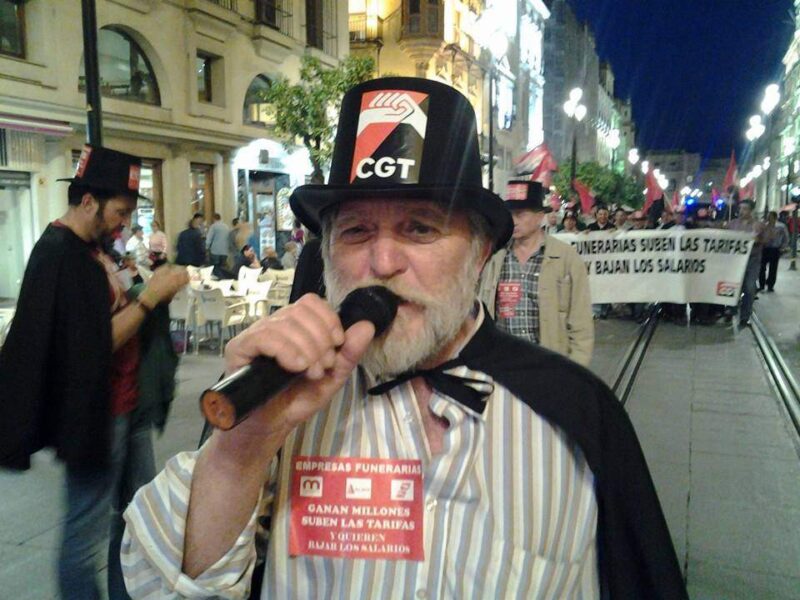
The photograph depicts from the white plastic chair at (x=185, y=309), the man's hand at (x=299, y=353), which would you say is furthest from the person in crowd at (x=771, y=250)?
the man's hand at (x=299, y=353)

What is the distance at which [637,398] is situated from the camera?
7.84 m

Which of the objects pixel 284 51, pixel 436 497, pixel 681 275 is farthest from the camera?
pixel 284 51

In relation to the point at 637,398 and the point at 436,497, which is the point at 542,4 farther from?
the point at 436,497

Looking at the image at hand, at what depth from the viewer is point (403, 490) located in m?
1.46

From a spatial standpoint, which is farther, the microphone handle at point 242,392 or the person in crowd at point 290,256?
the person in crowd at point 290,256

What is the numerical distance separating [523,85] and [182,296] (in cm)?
4823

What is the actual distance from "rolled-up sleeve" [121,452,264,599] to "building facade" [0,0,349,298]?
1396 centimetres

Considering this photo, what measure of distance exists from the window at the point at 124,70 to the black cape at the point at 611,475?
685 inches

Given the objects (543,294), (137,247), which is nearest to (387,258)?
(543,294)

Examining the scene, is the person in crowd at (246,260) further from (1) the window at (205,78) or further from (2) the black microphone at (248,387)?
(2) the black microphone at (248,387)

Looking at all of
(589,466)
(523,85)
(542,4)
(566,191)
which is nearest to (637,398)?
(589,466)

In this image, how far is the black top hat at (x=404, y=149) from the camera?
5.16ft

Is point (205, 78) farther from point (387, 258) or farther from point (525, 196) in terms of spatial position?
point (387, 258)

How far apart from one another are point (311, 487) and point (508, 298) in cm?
363
